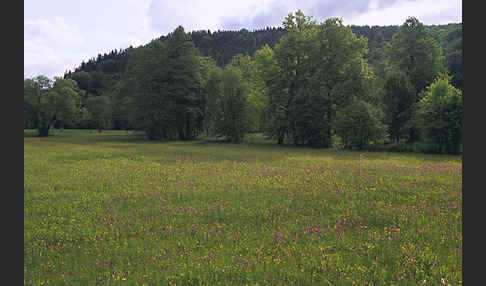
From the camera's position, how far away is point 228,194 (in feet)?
40.8

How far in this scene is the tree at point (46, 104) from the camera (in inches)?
2707

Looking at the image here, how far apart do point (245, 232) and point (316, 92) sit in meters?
35.6

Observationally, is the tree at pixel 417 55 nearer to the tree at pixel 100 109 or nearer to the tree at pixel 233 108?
the tree at pixel 233 108

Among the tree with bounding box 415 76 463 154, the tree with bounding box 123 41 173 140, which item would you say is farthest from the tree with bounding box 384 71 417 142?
the tree with bounding box 123 41 173 140

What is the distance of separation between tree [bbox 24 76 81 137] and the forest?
62.3ft

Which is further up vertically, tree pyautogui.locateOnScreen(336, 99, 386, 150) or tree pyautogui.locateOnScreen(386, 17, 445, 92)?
tree pyautogui.locateOnScreen(386, 17, 445, 92)

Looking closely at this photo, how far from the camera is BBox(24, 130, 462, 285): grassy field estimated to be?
5789mm

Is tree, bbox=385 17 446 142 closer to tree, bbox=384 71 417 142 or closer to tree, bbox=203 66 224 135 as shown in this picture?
tree, bbox=384 71 417 142

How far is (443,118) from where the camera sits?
1248 inches

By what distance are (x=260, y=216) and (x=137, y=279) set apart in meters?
4.70

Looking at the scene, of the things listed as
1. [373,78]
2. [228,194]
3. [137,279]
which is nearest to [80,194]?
[228,194]

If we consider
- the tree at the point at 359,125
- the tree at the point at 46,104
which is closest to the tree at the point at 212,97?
the tree at the point at 359,125

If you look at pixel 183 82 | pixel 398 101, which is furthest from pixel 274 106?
pixel 183 82

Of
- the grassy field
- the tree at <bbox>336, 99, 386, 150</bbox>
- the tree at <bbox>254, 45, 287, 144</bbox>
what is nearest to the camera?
the grassy field
